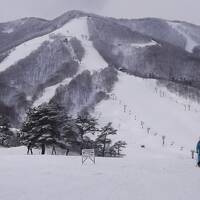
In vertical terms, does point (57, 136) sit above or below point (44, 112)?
below

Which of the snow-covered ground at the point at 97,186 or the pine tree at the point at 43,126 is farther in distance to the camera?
the pine tree at the point at 43,126

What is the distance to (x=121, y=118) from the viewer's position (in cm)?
19462

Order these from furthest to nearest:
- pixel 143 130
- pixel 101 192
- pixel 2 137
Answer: pixel 143 130, pixel 2 137, pixel 101 192

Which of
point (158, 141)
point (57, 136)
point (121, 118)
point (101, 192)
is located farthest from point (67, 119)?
point (121, 118)

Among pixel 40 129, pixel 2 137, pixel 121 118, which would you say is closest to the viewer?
pixel 40 129

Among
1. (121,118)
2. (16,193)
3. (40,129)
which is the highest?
(121,118)

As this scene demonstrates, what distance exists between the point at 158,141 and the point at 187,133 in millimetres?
26051

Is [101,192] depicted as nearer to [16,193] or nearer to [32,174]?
[16,193]

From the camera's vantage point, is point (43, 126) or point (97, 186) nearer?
point (97, 186)

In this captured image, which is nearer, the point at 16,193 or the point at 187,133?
the point at 16,193

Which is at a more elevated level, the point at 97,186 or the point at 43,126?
the point at 43,126

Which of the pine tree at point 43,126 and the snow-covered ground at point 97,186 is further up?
the pine tree at point 43,126

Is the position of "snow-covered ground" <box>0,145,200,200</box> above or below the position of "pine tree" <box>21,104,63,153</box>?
below

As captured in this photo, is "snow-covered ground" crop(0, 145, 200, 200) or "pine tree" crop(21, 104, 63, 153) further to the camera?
"pine tree" crop(21, 104, 63, 153)
